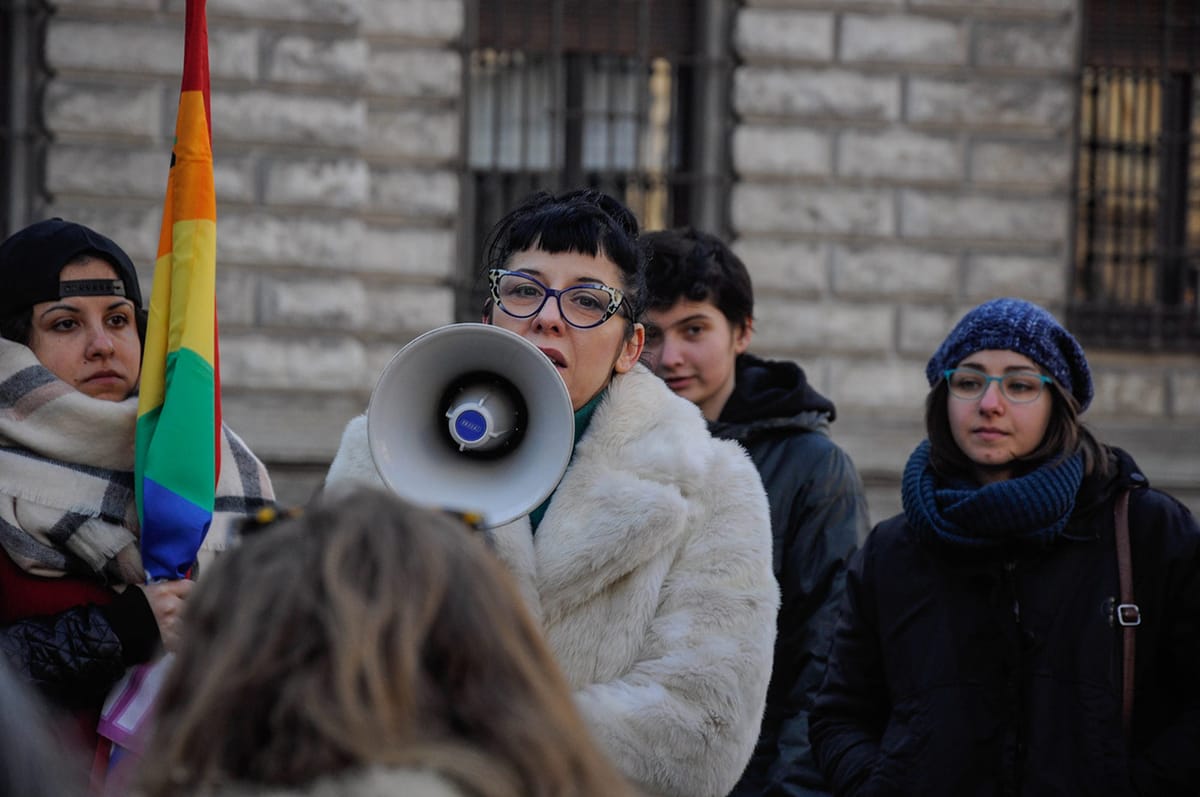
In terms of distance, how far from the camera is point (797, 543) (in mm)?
3748

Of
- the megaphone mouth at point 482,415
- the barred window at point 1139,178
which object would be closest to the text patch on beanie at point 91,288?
the megaphone mouth at point 482,415

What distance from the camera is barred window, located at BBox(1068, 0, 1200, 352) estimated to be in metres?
9.49

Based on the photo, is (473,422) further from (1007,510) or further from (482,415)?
(1007,510)

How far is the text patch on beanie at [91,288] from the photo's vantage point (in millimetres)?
3125

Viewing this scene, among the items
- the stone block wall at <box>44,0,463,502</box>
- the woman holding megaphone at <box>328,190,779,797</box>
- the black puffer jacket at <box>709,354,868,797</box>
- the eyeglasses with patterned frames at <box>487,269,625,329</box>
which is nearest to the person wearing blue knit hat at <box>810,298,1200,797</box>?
the black puffer jacket at <box>709,354,868,797</box>

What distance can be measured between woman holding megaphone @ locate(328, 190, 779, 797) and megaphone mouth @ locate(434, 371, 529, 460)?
103mm

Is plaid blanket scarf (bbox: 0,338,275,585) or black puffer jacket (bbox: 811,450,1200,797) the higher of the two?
plaid blanket scarf (bbox: 0,338,275,585)

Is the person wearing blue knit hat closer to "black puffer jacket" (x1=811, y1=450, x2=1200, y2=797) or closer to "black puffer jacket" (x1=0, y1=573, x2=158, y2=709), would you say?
"black puffer jacket" (x1=811, y1=450, x2=1200, y2=797)

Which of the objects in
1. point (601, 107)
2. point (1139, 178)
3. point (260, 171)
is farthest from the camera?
point (1139, 178)

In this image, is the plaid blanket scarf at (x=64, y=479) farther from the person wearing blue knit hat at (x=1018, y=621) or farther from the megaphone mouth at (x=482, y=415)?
the person wearing blue knit hat at (x=1018, y=621)

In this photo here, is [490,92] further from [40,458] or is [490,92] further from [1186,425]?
[40,458]

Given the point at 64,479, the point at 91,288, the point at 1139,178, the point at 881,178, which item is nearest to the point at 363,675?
the point at 64,479

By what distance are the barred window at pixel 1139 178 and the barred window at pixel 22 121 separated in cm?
573

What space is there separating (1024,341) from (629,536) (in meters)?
1.18
